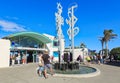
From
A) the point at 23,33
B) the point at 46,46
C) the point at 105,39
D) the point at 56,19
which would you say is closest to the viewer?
the point at 56,19

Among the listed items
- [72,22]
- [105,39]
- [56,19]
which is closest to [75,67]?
[72,22]

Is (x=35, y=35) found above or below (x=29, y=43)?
above

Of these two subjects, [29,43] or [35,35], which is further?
[29,43]

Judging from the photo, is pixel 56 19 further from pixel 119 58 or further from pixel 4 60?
pixel 119 58

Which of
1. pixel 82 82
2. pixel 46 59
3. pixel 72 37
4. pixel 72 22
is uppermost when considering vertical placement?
pixel 72 22

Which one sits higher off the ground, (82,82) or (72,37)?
(72,37)

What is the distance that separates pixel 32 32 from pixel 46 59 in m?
25.6

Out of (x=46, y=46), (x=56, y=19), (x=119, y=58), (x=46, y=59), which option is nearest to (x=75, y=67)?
(x=46, y=59)

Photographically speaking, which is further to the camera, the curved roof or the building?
the curved roof

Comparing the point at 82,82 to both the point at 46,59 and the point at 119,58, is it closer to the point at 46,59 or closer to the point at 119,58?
the point at 46,59

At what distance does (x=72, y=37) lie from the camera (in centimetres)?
2333

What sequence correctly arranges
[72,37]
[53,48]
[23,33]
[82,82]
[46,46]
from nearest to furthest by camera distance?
[82,82]
[72,37]
[23,33]
[46,46]
[53,48]

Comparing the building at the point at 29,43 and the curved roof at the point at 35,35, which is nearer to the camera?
the building at the point at 29,43

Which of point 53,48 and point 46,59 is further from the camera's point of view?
point 53,48
